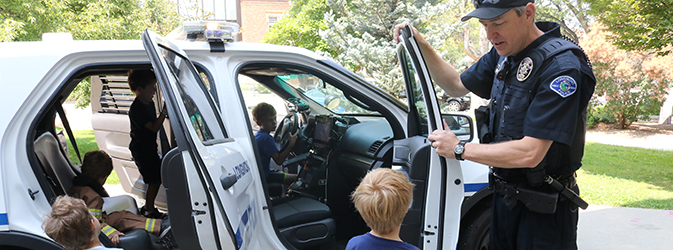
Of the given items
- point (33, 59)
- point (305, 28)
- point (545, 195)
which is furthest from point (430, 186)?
point (305, 28)

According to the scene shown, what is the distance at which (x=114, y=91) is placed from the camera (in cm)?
419

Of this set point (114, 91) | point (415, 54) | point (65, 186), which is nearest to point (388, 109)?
point (415, 54)

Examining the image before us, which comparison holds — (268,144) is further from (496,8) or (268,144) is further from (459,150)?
(496,8)

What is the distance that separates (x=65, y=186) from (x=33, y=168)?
1212 millimetres

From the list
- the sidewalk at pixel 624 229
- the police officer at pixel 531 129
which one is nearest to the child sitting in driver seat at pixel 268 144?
the police officer at pixel 531 129

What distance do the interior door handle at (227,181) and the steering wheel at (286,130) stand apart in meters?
1.65

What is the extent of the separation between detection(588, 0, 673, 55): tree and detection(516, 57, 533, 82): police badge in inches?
213

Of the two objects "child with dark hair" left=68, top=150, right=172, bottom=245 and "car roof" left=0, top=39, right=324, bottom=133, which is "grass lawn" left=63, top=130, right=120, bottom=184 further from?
"car roof" left=0, top=39, right=324, bottom=133

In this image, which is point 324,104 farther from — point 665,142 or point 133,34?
point 665,142

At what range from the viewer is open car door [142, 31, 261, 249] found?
1.72 metres

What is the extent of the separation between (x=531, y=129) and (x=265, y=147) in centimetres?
203

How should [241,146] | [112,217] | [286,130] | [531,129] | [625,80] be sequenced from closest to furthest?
[531,129] < [241,146] < [112,217] < [286,130] < [625,80]

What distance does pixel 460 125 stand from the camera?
9.63 feet

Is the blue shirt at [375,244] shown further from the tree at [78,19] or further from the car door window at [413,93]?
the tree at [78,19]
